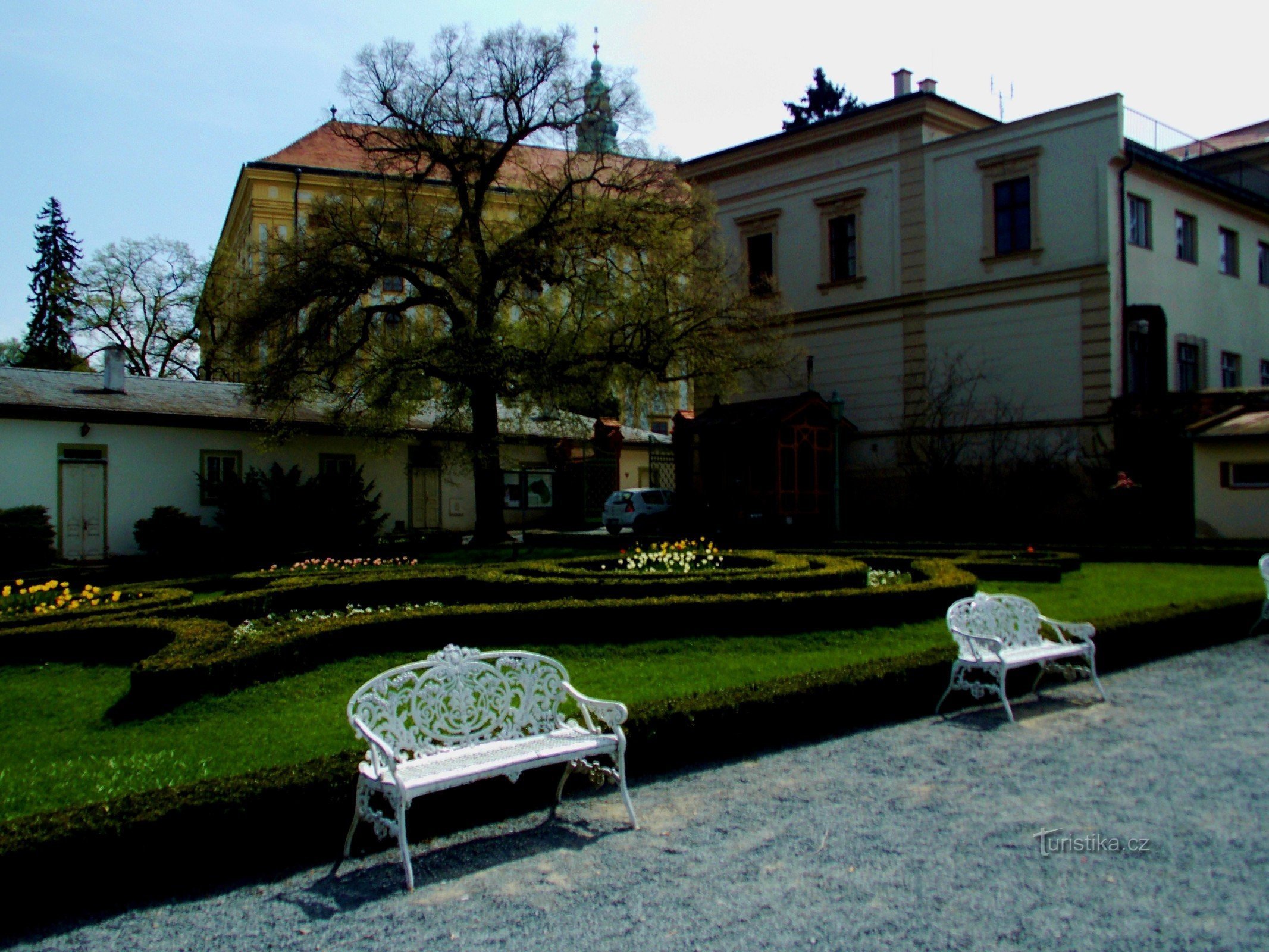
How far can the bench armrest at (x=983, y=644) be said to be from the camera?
7.66 metres

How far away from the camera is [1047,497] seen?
26.0 m

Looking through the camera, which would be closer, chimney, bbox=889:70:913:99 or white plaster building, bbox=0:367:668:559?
white plaster building, bbox=0:367:668:559

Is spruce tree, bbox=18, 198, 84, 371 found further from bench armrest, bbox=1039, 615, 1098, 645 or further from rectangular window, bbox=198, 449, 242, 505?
bench armrest, bbox=1039, 615, 1098, 645

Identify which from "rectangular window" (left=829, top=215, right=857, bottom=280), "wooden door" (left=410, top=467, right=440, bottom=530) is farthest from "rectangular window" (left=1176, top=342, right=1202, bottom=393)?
"wooden door" (left=410, top=467, right=440, bottom=530)

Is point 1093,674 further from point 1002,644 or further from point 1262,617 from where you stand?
point 1262,617

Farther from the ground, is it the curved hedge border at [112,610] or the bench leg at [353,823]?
the curved hedge border at [112,610]

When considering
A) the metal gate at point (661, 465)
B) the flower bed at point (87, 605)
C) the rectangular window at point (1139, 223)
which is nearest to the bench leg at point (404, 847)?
the flower bed at point (87, 605)

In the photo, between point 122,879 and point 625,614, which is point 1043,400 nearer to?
point 625,614

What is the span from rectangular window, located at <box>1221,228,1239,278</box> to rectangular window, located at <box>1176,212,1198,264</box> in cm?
210

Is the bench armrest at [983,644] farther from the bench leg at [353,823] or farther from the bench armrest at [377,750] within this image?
the bench leg at [353,823]

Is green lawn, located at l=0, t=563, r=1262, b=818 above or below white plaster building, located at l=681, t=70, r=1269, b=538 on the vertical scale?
below

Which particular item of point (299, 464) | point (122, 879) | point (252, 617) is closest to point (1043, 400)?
point (299, 464)

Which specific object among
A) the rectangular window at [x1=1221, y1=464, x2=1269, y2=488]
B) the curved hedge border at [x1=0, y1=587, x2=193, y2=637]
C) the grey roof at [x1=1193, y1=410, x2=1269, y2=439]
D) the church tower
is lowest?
the curved hedge border at [x1=0, y1=587, x2=193, y2=637]

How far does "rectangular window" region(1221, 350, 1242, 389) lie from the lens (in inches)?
1161
